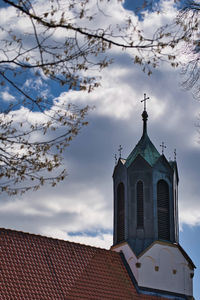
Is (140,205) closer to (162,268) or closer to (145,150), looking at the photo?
(162,268)

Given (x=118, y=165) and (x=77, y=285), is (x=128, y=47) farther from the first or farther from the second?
(x=118, y=165)

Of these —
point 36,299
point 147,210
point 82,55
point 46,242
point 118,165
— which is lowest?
point 36,299

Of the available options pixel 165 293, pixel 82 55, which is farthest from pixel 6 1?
pixel 165 293

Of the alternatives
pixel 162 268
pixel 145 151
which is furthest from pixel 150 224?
pixel 145 151

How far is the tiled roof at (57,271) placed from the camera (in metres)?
18.6

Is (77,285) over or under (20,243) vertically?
under

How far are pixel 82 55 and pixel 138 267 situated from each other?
1623 cm

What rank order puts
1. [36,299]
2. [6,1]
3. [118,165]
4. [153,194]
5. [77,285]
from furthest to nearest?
[118,165] → [153,194] → [77,285] → [36,299] → [6,1]

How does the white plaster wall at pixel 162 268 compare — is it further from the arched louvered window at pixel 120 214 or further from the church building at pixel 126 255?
the arched louvered window at pixel 120 214

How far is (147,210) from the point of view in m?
24.0

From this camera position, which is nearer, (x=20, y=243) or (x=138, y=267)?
(x=20, y=243)

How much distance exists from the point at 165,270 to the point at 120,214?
319 centimetres

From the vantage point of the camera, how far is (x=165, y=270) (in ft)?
77.5

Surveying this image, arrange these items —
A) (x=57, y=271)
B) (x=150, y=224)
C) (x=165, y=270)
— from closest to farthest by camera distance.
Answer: (x=57, y=271) → (x=165, y=270) → (x=150, y=224)
